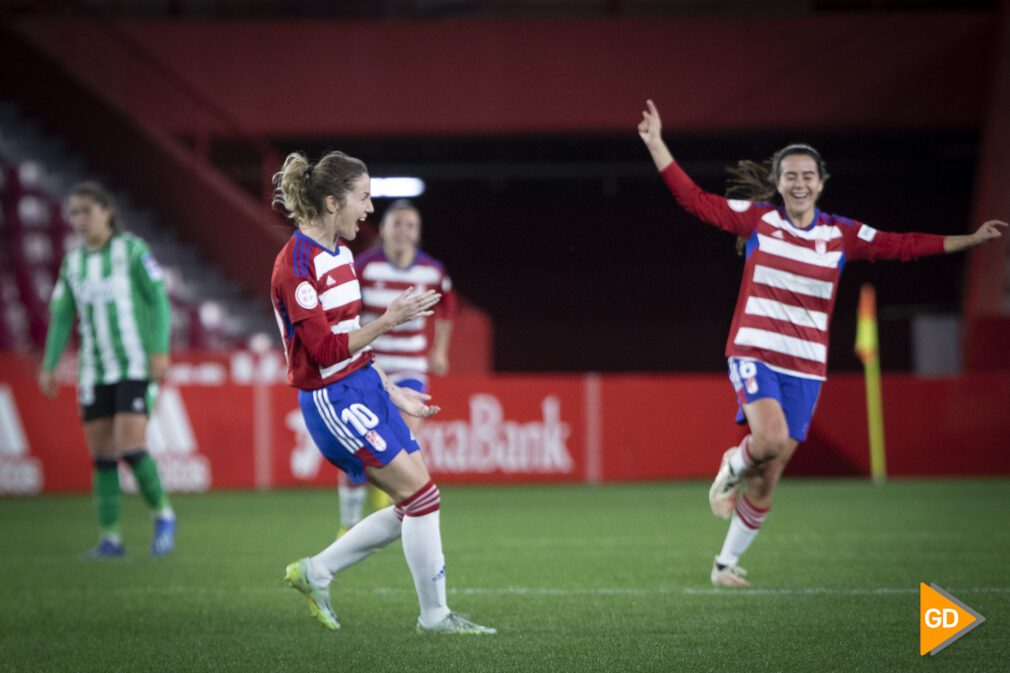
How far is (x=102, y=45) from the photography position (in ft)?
64.6

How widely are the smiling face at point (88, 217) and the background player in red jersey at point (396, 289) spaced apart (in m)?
1.66

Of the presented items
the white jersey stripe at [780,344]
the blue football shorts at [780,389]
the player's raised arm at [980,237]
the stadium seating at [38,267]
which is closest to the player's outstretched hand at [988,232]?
the player's raised arm at [980,237]

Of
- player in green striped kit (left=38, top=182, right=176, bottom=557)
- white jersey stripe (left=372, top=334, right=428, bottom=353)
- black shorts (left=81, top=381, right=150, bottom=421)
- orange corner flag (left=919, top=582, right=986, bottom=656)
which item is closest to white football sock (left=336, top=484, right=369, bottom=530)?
white jersey stripe (left=372, top=334, right=428, bottom=353)

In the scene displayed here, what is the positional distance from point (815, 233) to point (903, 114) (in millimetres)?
13914

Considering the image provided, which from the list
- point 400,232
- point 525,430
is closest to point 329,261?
point 400,232

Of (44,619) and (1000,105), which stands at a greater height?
(1000,105)

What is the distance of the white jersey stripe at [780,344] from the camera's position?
662cm

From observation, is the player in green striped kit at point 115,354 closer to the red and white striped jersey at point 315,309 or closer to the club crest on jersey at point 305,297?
the red and white striped jersey at point 315,309

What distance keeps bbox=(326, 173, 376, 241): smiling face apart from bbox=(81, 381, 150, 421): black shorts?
3486 millimetres

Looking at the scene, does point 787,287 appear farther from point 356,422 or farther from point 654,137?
point 356,422

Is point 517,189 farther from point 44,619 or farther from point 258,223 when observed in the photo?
point 44,619

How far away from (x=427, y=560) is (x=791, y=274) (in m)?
2.33

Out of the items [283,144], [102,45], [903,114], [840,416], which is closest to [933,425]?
[840,416]

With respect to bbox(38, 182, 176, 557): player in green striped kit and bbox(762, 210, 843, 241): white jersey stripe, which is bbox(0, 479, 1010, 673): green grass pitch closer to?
bbox(38, 182, 176, 557): player in green striped kit
